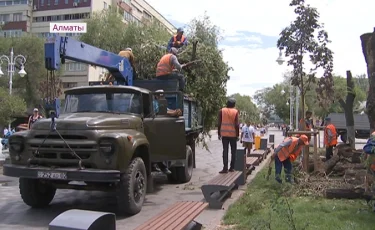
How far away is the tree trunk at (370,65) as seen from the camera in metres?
8.37

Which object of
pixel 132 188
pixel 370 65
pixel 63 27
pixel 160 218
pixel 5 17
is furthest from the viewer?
pixel 5 17

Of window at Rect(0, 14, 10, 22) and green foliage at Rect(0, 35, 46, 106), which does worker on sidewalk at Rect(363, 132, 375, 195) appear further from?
window at Rect(0, 14, 10, 22)

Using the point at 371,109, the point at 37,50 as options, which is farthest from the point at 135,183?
the point at 37,50

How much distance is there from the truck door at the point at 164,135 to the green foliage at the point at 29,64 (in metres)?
40.2

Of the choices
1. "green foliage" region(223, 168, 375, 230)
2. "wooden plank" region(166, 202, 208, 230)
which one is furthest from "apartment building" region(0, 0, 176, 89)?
"wooden plank" region(166, 202, 208, 230)

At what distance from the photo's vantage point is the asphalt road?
6535 millimetres

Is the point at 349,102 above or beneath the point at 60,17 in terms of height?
beneath

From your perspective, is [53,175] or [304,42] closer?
[53,175]

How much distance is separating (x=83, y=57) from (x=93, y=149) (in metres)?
2.23

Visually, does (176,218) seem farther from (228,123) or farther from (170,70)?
(170,70)

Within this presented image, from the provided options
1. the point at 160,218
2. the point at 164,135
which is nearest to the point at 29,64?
the point at 164,135

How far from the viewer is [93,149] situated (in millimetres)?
6594

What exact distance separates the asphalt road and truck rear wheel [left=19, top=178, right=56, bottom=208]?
0.48ft

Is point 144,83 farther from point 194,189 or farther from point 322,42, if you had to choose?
point 322,42
